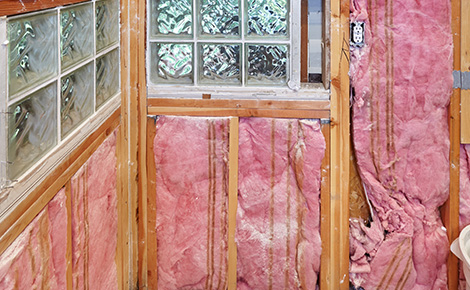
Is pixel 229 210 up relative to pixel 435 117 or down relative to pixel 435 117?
down

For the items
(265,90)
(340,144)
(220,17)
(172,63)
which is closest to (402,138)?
(340,144)

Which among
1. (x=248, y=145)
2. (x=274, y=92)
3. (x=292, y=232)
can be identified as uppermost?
(x=274, y=92)

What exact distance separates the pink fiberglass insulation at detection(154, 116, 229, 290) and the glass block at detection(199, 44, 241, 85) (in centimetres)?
21

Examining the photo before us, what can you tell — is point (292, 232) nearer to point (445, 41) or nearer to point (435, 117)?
point (435, 117)

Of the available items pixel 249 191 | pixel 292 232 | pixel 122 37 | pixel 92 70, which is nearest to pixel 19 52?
pixel 92 70

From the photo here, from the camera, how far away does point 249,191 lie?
262cm

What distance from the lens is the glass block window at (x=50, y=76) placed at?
139 cm

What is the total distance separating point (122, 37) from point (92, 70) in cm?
51

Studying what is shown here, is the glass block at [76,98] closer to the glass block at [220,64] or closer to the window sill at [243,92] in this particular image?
the window sill at [243,92]

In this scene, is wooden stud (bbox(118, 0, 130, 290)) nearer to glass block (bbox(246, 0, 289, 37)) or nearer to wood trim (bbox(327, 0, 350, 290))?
glass block (bbox(246, 0, 289, 37))

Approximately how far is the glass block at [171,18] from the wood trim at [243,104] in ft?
1.11

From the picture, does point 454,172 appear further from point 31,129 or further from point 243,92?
point 31,129

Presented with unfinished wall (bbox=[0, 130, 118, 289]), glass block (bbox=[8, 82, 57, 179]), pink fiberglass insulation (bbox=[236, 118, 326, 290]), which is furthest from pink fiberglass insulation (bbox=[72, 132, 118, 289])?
pink fiberglass insulation (bbox=[236, 118, 326, 290])

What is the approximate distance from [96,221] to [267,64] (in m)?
1.15
